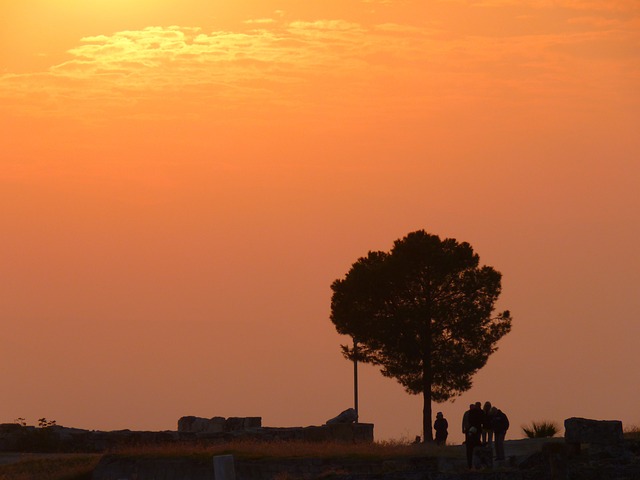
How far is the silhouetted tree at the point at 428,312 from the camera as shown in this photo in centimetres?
6375

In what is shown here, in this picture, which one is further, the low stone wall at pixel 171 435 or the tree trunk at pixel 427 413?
the tree trunk at pixel 427 413

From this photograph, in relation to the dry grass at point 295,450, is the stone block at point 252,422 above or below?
above

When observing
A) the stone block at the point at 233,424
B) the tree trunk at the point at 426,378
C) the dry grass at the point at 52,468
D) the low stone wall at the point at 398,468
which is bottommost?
the low stone wall at the point at 398,468

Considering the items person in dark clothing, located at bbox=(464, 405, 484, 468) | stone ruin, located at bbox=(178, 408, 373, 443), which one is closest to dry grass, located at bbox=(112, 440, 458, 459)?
stone ruin, located at bbox=(178, 408, 373, 443)

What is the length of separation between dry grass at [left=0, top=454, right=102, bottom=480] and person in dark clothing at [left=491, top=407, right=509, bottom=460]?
14.7 metres

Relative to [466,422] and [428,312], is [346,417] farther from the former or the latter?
[466,422]

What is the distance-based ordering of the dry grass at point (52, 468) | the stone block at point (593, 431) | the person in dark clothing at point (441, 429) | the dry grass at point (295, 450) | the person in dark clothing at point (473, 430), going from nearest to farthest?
the stone block at point (593, 431) < the person in dark clothing at point (473, 430) < the dry grass at point (295, 450) < the dry grass at point (52, 468) < the person in dark clothing at point (441, 429)

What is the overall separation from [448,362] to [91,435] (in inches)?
623

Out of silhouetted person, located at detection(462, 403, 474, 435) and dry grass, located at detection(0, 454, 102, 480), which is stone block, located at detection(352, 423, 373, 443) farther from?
silhouetted person, located at detection(462, 403, 474, 435)

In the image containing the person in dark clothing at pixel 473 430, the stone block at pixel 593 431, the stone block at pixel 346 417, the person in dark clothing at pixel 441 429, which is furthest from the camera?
the stone block at pixel 346 417

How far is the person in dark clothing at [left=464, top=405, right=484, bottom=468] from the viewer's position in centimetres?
3866

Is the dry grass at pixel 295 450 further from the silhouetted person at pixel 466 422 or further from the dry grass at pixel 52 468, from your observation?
the silhouetted person at pixel 466 422

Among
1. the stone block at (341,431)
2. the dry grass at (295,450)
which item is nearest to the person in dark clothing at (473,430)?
the dry grass at (295,450)

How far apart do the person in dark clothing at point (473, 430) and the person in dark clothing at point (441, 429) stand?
13.8m
